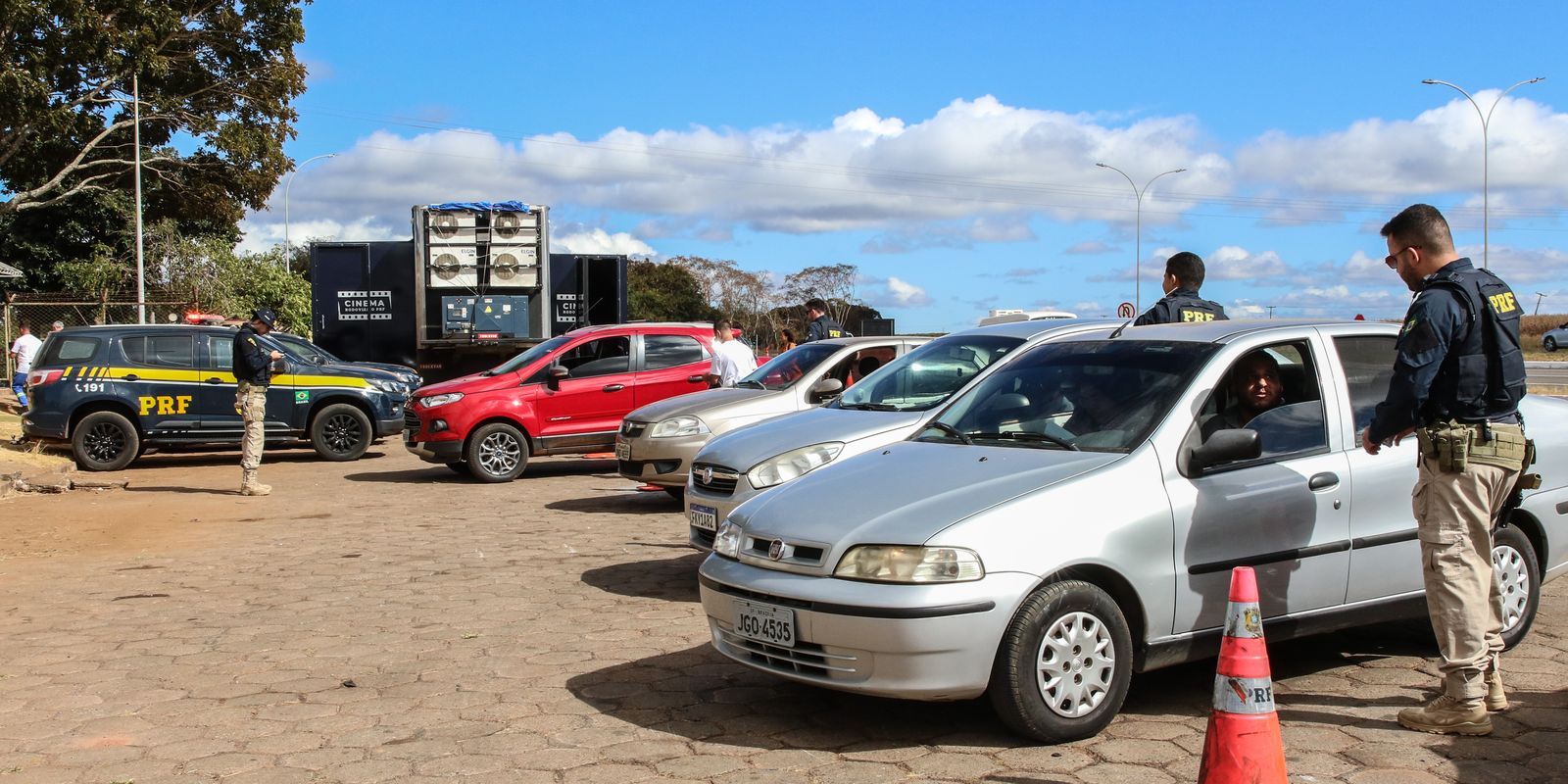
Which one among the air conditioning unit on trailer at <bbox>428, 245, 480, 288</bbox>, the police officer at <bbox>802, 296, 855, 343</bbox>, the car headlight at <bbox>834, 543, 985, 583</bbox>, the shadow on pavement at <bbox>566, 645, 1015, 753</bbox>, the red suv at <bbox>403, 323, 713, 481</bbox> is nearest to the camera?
the car headlight at <bbox>834, 543, 985, 583</bbox>

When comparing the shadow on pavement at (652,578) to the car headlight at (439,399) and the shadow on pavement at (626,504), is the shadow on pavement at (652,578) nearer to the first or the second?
the shadow on pavement at (626,504)

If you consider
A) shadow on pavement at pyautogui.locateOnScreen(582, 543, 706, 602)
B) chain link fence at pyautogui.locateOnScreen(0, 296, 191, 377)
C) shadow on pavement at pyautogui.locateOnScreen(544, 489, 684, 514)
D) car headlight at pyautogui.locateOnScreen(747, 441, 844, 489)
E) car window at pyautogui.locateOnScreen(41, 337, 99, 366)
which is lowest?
shadow on pavement at pyautogui.locateOnScreen(582, 543, 706, 602)

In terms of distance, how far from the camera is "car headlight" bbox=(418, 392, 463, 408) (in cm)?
1432

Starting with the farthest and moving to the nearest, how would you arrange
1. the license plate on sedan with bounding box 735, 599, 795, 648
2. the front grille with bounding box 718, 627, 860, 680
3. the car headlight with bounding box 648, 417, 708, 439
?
the car headlight with bounding box 648, 417, 708, 439, the license plate on sedan with bounding box 735, 599, 795, 648, the front grille with bounding box 718, 627, 860, 680

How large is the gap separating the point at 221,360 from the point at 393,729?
1274cm

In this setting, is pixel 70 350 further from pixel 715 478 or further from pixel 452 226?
pixel 715 478

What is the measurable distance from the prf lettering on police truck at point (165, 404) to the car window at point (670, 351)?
605 centimetres

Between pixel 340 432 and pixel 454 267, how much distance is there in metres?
3.89

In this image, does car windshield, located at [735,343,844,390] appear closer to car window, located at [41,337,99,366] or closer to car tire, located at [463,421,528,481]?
car tire, located at [463,421,528,481]

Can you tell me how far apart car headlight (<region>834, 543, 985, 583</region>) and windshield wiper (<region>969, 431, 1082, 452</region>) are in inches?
37.5

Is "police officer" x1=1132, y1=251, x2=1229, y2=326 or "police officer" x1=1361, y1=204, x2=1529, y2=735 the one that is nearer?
"police officer" x1=1361, y1=204, x2=1529, y2=735

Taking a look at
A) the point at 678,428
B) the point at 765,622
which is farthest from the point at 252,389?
the point at 765,622

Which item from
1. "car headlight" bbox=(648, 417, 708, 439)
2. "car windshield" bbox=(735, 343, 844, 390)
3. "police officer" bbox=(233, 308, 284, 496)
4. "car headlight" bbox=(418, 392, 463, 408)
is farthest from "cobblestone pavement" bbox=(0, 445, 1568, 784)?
"car headlight" bbox=(418, 392, 463, 408)

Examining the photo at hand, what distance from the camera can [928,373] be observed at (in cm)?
889
